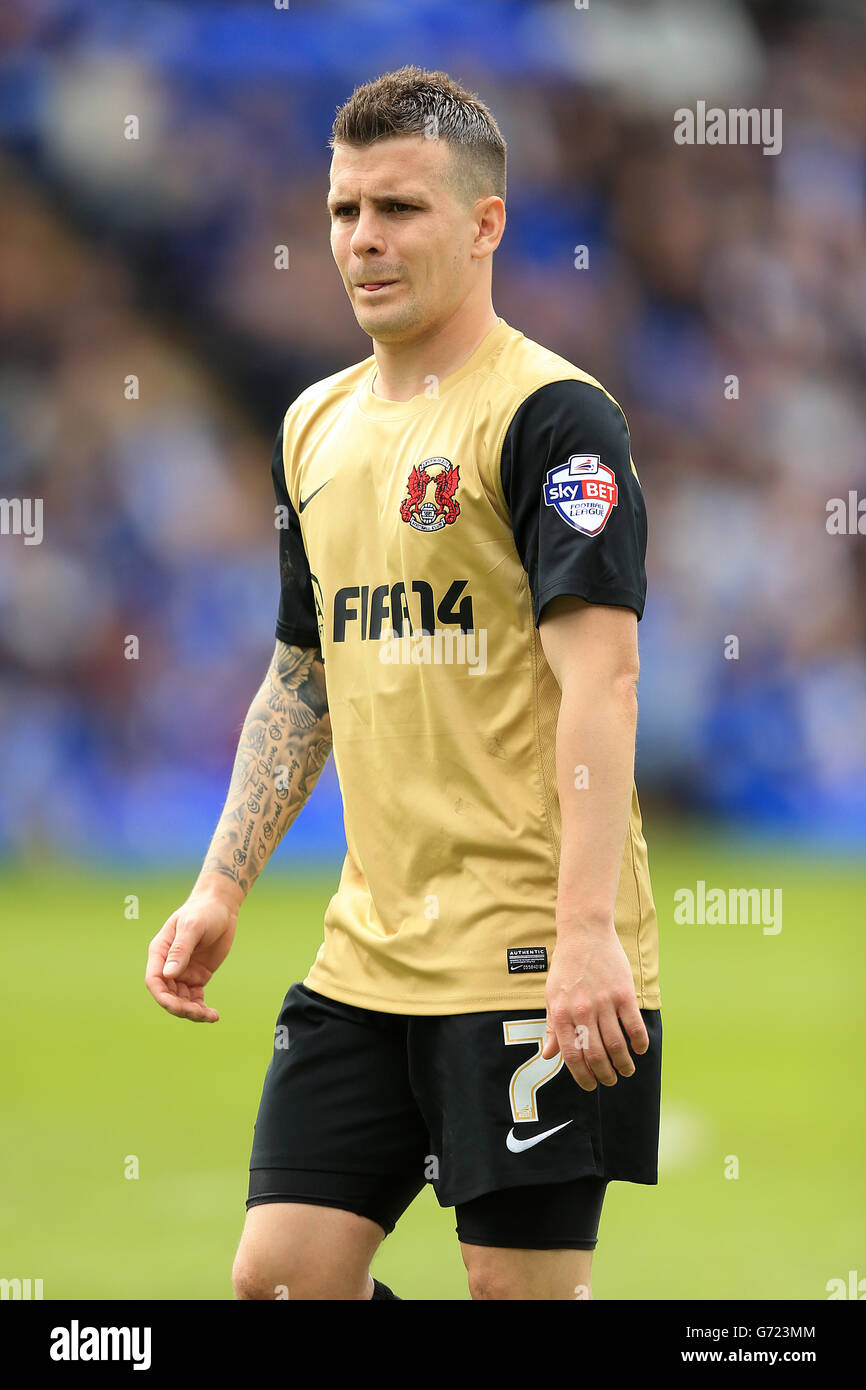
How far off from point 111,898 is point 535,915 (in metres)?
9.57

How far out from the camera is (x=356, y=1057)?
2.59 metres

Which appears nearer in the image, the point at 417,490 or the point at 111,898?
the point at 417,490

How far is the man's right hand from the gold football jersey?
215mm

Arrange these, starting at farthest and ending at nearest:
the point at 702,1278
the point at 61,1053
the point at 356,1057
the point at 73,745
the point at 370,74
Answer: the point at 370,74, the point at 73,745, the point at 61,1053, the point at 702,1278, the point at 356,1057

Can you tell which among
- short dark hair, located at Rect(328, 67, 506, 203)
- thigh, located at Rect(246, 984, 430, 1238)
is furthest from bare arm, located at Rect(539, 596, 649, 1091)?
short dark hair, located at Rect(328, 67, 506, 203)

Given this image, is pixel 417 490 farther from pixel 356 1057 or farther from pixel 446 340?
pixel 356 1057

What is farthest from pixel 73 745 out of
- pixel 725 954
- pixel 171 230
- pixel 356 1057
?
pixel 356 1057

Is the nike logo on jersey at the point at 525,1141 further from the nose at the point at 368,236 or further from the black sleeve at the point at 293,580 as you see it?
the nose at the point at 368,236

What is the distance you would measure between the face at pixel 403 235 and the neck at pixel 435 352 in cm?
2

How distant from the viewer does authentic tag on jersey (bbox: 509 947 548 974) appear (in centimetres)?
246

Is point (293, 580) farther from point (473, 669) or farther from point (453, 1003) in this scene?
point (453, 1003)

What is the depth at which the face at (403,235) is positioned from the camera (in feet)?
8.47

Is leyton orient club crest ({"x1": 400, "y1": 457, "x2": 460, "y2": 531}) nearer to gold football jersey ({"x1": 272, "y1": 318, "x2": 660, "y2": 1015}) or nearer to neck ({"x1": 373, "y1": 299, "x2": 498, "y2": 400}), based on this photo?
gold football jersey ({"x1": 272, "y1": 318, "x2": 660, "y2": 1015})

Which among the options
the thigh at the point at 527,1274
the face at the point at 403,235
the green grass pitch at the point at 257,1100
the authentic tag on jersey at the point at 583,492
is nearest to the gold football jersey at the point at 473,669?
the authentic tag on jersey at the point at 583,492
